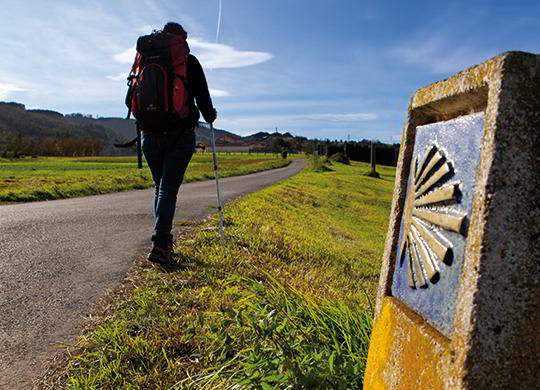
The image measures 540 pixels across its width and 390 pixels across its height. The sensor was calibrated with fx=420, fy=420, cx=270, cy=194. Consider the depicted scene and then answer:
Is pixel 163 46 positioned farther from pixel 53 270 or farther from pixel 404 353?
pixel 404 353

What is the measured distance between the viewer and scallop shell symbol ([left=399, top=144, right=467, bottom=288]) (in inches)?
52.6

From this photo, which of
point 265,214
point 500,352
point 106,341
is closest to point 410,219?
point 500,352

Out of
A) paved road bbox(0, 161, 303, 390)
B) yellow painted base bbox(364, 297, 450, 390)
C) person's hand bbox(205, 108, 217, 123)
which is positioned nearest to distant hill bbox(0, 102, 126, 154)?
paved road bbox(0, 161, 303, 390)

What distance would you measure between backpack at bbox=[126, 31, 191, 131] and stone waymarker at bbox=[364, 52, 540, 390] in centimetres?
266

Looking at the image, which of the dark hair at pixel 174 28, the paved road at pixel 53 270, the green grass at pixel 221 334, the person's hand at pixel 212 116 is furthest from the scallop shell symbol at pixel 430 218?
the dark hair at pixel 174 28

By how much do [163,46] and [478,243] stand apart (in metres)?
3.34

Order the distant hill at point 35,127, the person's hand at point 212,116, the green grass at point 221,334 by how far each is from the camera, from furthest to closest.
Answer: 1. the distant hill at point 35,127
2. the person's hand at point 212,116
3. the green grass at point 221,334

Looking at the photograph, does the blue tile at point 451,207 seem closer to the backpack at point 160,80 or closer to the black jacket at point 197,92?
the backpack at point 160,80

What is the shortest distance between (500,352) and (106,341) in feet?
7.00

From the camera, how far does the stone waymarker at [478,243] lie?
1.11 meters

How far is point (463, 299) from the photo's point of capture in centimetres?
117

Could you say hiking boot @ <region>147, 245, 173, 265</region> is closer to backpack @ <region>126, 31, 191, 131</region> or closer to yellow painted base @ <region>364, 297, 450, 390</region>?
backpack @ <region>126, 31, 191, 131</region>

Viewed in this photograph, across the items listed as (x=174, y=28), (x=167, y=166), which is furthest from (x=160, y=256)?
(x=174, y=28)

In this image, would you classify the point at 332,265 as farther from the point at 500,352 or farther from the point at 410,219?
the point at 500,352
